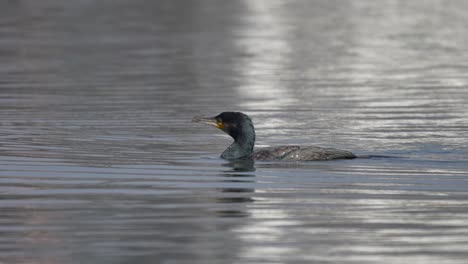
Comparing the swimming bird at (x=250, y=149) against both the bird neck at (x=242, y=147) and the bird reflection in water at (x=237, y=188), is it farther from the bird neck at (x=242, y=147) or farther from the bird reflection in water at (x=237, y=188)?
the bird reflection in water at (x=237, y=188)

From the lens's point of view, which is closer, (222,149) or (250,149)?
(250,149)

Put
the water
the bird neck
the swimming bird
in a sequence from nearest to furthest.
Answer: the water, the swimming bird, the bird neck

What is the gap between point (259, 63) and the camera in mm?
38781

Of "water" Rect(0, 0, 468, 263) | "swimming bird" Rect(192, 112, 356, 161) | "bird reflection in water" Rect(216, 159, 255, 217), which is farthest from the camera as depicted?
"swimming bird" Rect(192, 112, 356, 161)

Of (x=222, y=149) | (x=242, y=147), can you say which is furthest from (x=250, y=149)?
(x=222, y=149)

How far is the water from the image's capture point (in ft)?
43.5

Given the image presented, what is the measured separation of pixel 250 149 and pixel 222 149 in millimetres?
1470

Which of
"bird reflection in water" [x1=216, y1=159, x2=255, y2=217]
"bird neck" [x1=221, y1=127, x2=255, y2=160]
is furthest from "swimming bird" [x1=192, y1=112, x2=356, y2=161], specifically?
"bird reflection in water" [x1=216, y1=159, x2=255, y2=217]

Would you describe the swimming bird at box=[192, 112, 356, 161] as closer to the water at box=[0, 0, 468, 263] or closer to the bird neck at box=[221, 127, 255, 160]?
the bird neck at box=[221, 127, 255, 160]

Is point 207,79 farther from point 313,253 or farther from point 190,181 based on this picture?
point 313,253

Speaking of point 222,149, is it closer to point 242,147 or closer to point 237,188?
point 242,147

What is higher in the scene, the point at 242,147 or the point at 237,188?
the point at 242,147

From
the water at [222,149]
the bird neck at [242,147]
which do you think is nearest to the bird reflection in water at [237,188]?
the water at [222,149]

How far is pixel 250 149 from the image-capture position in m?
20.0
